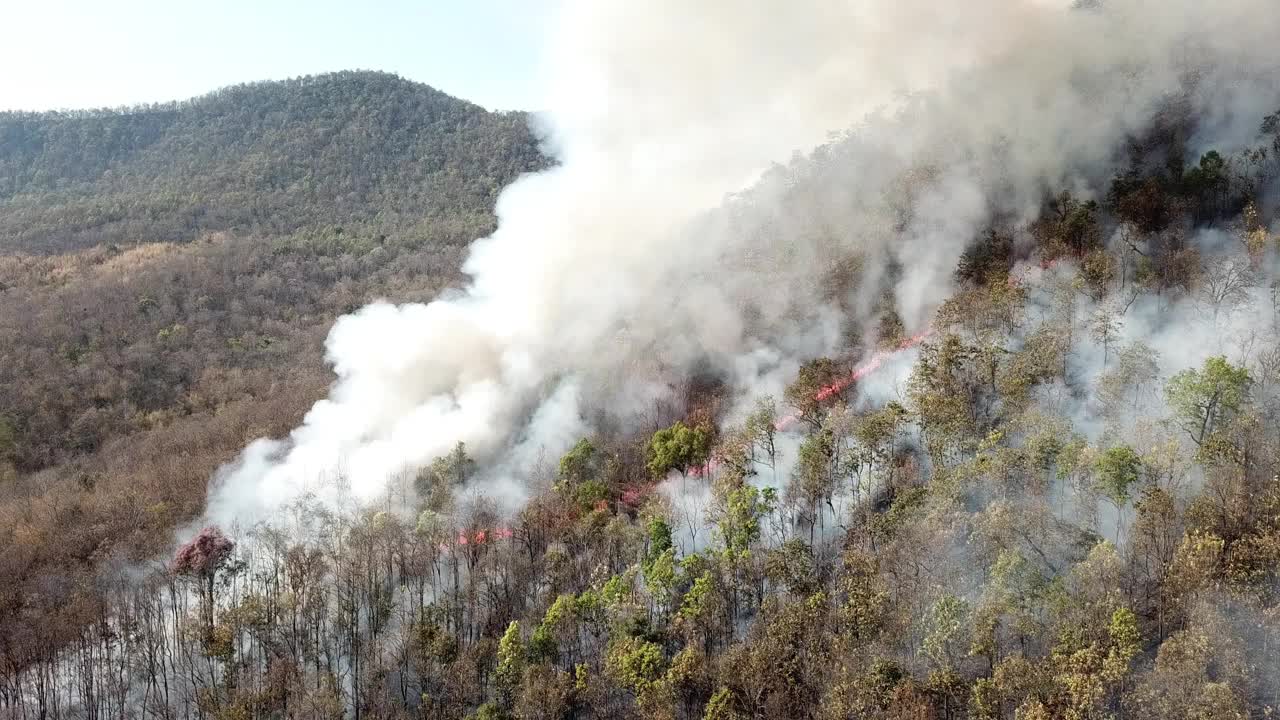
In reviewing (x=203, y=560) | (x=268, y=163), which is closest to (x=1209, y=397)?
(x=203, y=560)

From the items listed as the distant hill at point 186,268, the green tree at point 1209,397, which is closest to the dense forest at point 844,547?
the green tree at point 1209,397

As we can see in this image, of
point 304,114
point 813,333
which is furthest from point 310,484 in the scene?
point 304,114

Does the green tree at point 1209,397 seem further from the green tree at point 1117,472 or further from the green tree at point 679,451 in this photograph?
the green tree at point 679,451

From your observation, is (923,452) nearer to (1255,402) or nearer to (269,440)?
(1255,402)

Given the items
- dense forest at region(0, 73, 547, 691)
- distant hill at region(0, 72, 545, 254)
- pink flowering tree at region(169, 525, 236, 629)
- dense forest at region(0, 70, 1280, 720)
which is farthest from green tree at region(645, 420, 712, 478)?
distant hill at region(0, 72, 545, 254)

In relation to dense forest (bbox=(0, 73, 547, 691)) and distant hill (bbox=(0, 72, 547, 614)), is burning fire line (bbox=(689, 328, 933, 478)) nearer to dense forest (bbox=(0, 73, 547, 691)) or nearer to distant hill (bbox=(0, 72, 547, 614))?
distant hill (bbox=(0, 72, 547, 614))
